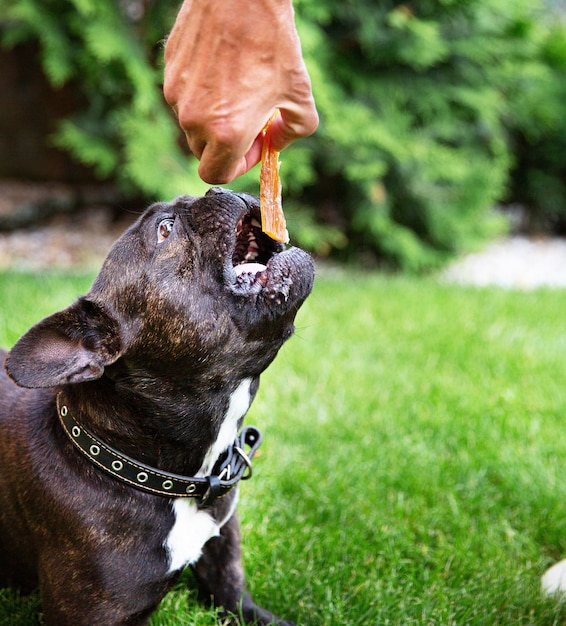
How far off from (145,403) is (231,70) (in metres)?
1.02

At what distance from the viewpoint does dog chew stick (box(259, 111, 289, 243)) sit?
2336 millimetres

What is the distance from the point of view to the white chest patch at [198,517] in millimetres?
2357

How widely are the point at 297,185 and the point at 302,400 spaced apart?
324cm

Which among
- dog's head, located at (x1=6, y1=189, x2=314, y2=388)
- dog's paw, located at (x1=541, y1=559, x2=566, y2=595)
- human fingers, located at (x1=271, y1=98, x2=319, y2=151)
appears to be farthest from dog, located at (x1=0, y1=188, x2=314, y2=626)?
dog's paw, located at (x1=541, y1=559, x2=566, y2=595)

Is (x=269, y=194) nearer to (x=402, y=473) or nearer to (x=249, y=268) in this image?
(x=249, y=268)

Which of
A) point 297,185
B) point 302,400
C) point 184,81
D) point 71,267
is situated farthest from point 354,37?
point 184,81

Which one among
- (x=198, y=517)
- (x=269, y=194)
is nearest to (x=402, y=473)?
(x=198, y=517)

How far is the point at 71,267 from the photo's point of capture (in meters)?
7.34

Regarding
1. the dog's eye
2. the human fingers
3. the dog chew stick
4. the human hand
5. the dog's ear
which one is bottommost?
the dog's ear


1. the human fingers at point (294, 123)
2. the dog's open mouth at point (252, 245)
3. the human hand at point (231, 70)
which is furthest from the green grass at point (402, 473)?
the human hand at point (231, 70)

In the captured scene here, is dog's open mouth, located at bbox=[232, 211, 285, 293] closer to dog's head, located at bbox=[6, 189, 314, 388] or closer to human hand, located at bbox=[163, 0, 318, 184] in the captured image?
dog's head, located at bbox=[6, 189, 314, 388]

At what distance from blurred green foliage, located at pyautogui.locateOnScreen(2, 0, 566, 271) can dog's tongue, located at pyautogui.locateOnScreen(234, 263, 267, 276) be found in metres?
3.89

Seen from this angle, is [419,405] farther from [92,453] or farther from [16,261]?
[16,261]

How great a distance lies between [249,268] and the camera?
95.9 inches
